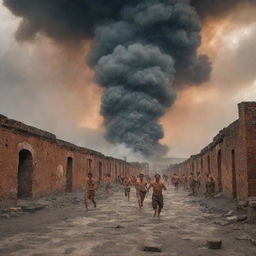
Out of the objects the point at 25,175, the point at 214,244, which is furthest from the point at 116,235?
the point at 25,175

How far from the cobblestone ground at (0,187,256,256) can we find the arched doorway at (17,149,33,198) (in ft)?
13.1

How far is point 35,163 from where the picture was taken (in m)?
15.7

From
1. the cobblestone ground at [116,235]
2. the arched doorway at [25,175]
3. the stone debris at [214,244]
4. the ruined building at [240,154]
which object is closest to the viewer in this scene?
the cobblestone ground at [116,235]

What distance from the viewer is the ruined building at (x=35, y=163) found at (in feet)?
42.1

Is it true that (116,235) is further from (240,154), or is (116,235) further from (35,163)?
(35,163)

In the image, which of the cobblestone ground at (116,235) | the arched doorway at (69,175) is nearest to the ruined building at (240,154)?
the cobblestone ground at (116,235)

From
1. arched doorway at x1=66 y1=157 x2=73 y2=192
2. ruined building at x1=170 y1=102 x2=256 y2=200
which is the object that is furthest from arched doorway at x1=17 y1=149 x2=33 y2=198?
ruined building at x1=170 y1=102 x2=256 y2=200

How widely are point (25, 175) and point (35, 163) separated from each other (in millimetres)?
687

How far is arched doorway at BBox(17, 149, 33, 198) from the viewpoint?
15227mm

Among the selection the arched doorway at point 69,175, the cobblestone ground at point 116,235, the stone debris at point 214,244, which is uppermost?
the arched doorway at point 69,175

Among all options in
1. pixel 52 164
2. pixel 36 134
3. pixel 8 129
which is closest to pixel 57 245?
pixel 8 129

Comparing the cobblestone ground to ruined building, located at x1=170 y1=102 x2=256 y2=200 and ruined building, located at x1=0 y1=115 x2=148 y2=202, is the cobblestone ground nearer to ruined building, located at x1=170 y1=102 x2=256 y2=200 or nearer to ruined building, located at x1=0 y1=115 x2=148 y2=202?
ruined building, located at x1=0 y1=115 x2=148 y2=202

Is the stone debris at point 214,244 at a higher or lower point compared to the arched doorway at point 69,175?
lower

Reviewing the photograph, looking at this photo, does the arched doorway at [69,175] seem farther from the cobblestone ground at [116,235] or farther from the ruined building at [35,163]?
the cobblestone ground at [116,235]
